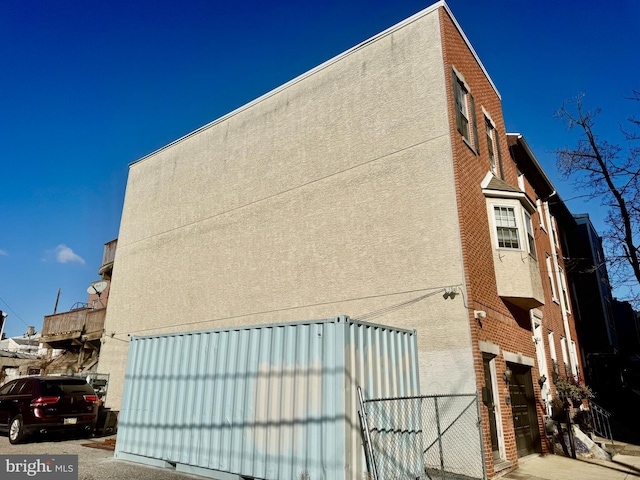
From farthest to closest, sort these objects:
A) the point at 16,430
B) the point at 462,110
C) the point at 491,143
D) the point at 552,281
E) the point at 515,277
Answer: the point at 552,281, the point at 491,143, the point at 462,110, the point at 515,277, the point at 16,430

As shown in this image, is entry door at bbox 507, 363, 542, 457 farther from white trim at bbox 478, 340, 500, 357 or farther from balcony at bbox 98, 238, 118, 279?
balcony at bbox 98, 238, 118, 279

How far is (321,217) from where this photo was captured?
12820 millimetres

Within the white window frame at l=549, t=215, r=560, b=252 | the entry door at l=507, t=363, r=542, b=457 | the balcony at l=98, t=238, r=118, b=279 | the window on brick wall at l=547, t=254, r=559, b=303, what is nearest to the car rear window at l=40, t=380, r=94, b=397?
the balcony at l=98, t=238, r=118, b=279

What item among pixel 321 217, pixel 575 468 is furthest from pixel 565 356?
pixel 321 217

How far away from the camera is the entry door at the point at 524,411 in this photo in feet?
37.2

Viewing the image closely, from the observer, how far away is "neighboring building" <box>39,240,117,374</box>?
800 inches

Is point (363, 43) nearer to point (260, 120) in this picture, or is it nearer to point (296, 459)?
point (260, 120)

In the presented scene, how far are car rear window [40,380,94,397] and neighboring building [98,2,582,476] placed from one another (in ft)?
13.0

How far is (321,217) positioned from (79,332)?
49.6 feet

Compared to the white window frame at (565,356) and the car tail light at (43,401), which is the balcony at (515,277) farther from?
the car tail light at (43,401)

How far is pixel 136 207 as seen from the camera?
779 inches

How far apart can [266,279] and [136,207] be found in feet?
31.7

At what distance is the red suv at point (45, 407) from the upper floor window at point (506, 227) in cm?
1216

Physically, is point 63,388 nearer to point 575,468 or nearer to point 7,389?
point 7,389
